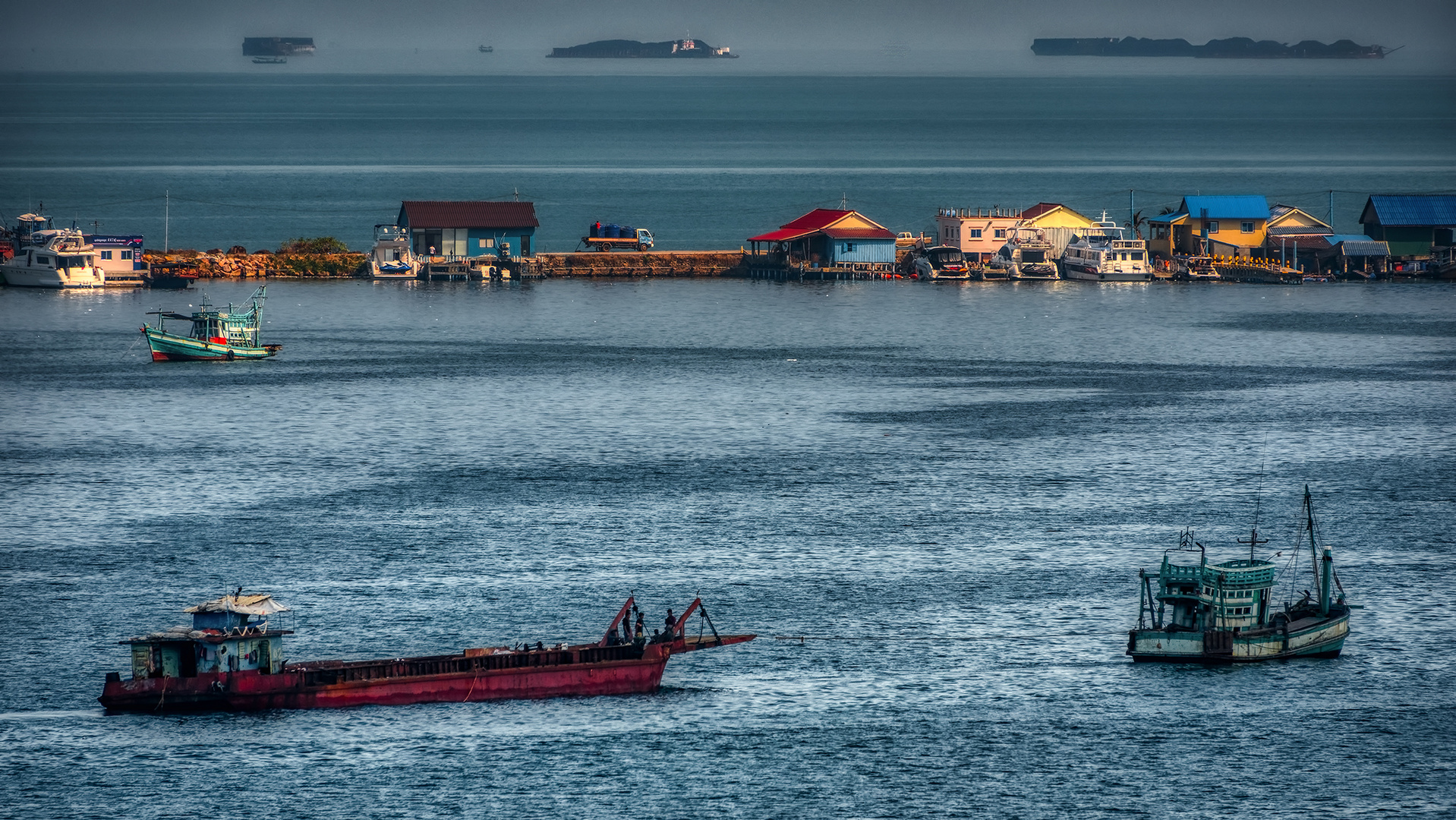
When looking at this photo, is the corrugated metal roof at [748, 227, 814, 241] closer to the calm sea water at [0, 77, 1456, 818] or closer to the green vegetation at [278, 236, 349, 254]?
the calm sea water at [0, 77, 1456, 818]

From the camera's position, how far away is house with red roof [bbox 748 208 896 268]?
158m

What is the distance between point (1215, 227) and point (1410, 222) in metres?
16.7

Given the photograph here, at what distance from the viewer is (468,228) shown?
15650 centimetres

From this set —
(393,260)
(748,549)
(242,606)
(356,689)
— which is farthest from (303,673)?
(393,260)

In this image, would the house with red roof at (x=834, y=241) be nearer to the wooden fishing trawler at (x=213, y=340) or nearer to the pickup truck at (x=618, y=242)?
the pickup truck at (x=618, y=242)

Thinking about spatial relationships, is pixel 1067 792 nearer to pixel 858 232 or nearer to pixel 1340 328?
pixel 1340 328

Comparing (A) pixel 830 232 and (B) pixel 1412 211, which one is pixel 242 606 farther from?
(B) pixel 1412 211

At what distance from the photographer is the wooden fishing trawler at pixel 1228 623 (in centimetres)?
5581

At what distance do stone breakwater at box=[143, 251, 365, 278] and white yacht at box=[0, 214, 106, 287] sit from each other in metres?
5.06

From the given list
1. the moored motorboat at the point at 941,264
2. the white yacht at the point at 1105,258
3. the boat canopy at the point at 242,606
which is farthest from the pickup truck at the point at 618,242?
the boat canopy at the point at 242,606

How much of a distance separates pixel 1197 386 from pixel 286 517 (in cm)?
5962

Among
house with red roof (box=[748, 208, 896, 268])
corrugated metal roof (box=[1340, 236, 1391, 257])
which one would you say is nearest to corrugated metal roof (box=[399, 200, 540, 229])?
house with red roof (box=[748, 208, 896, 268])

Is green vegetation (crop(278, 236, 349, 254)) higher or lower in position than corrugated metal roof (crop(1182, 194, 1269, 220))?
lower

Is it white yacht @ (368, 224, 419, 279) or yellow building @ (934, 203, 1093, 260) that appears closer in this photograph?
white yacht @ (368, 224, 419, 279)
